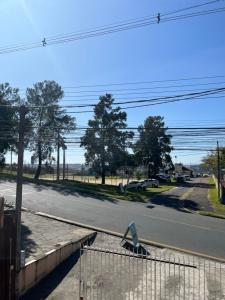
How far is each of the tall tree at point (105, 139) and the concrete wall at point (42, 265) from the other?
33.2 m

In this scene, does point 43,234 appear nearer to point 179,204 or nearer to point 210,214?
point 210,214

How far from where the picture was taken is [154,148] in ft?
239

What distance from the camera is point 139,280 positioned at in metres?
12.9

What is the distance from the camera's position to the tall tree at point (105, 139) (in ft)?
161

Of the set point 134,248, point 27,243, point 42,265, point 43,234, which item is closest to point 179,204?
point 134,248

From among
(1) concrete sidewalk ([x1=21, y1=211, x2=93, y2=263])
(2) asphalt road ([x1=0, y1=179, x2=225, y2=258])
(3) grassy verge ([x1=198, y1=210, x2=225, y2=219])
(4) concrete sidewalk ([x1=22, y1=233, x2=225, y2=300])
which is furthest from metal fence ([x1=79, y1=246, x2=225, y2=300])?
A: (3) grassy verge ([x1=198, y1=210, x2=225, y2=219])

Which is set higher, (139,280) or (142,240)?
(142,240)

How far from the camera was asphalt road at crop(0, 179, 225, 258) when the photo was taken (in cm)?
1981

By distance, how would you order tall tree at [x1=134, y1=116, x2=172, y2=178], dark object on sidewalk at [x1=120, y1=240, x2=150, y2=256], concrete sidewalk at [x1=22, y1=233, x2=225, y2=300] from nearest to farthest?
concrete sidewalk at [x1=22, y1=233, x2=225, y2=300], dark object on sidewalk at [x1=120, y1=240, x2=150, y2=256], tall tree at [x1=134, y1=116, x2=172, y2=178]

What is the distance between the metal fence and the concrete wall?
1.07 metres

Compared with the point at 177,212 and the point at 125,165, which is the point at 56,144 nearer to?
the point at 125,165

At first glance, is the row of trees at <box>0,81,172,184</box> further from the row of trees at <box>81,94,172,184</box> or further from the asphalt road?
the asphalt road

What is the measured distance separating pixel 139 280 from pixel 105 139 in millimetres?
36726

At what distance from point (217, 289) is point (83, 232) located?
8.24 metres
